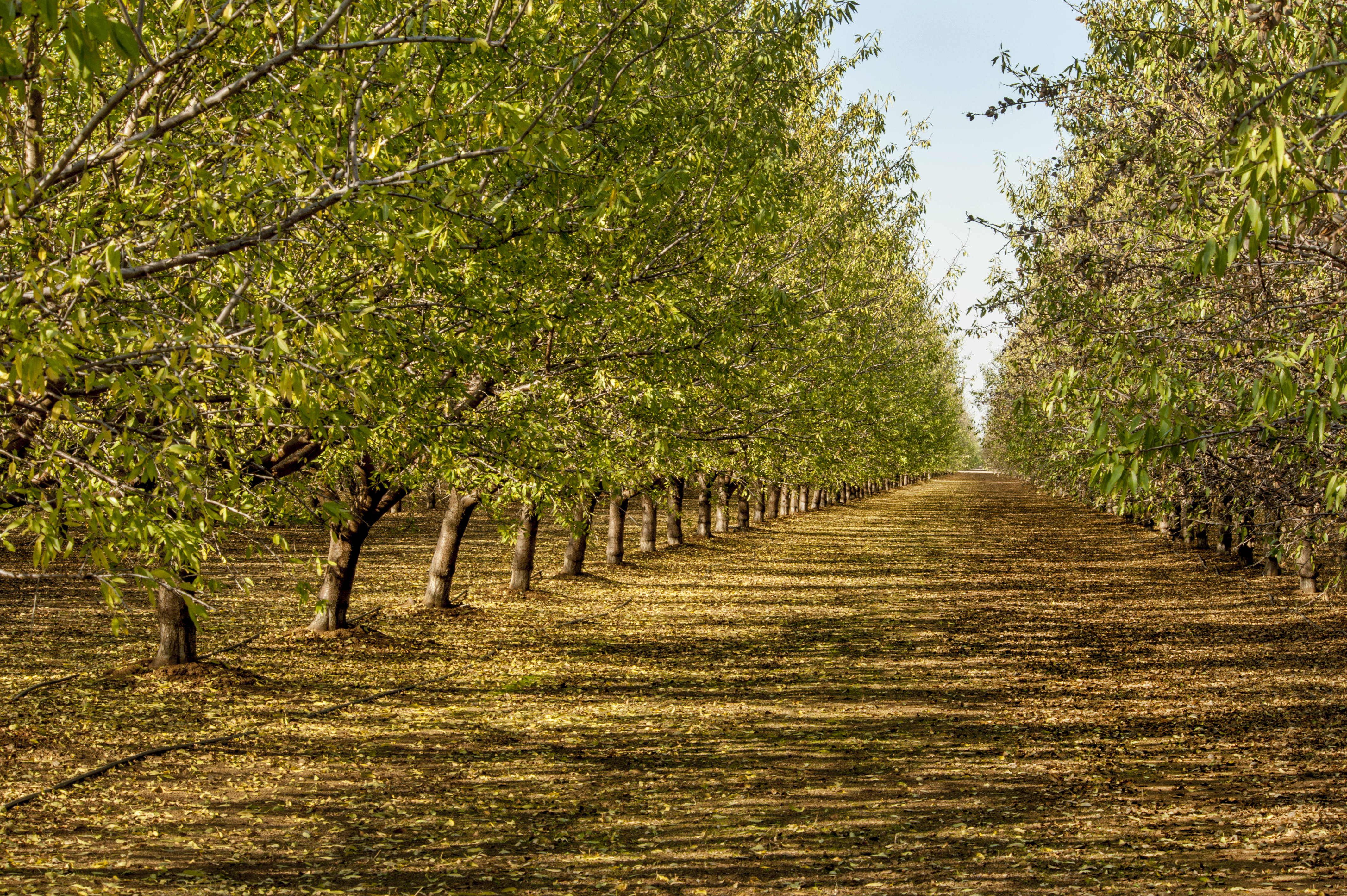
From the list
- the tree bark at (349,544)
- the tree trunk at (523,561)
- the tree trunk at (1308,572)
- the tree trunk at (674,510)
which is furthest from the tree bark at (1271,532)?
the tree trunk at (523,561)

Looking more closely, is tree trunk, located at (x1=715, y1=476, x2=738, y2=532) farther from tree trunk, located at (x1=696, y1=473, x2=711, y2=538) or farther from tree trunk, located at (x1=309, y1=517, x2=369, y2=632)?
tree trunk, located at (x1=309, y1=517, x2=369, y2=632)

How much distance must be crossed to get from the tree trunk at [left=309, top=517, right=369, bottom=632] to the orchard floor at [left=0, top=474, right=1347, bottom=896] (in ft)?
1.73

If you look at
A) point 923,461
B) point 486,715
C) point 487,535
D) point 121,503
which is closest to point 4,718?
point 486,715

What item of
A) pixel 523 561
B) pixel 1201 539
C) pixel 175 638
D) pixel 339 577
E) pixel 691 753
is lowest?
pixel 691 753

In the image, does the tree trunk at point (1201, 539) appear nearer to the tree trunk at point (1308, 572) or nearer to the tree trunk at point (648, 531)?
the tree trunk at point (1308, 572)

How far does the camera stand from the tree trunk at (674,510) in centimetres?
2517

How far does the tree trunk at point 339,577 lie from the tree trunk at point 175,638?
2941 mm

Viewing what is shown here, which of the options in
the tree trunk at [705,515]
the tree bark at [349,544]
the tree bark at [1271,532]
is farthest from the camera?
the tree trunk at [705,515]

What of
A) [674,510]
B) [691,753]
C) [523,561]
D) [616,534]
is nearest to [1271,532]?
[691,753]

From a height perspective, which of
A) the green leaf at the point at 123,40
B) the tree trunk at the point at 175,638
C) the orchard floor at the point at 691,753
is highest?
the green leaf at the point at 123,40

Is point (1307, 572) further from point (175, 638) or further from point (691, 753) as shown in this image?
point (175, 638)

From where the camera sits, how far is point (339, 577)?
17.7 metres

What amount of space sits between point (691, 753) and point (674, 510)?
15085 millimetres

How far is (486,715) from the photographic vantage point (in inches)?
523
